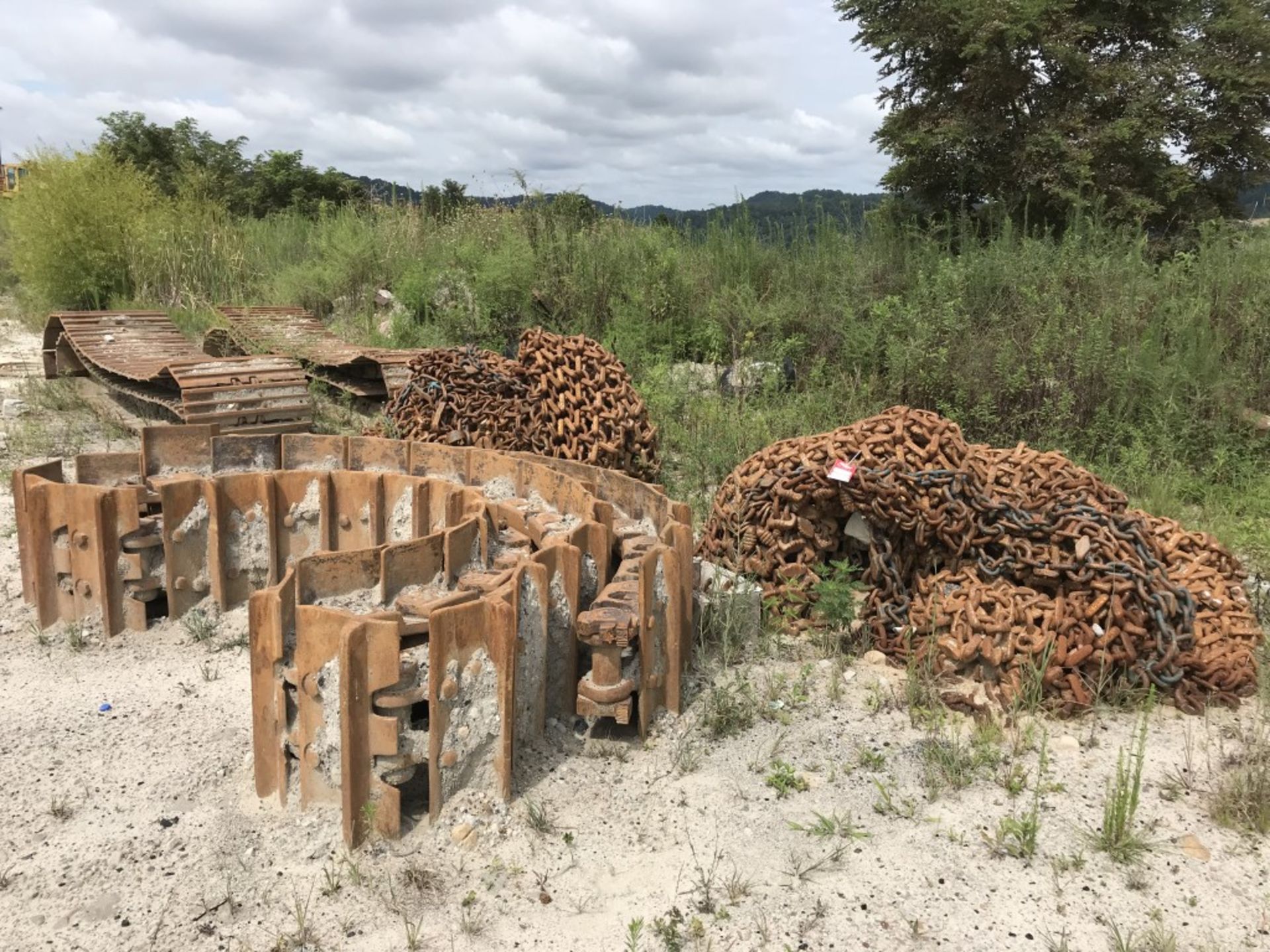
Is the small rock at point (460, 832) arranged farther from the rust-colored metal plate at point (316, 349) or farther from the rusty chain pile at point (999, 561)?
the rust-colored metal plate at point (316, 349)

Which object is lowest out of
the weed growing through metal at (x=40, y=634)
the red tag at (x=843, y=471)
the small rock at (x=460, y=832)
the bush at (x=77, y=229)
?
the small rock at (x=460, y=832)

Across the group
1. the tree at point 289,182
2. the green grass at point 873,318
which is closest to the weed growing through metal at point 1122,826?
the green grass at point 873,318

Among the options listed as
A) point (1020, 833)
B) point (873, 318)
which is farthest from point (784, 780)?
point (873, 318)

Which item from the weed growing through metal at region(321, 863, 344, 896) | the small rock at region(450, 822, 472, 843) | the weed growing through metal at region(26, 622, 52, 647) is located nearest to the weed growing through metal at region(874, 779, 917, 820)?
the small rock at region(450, 822, 472, 843)

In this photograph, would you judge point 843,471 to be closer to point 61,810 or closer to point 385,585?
point 385,585

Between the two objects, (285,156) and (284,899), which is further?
(285,156)

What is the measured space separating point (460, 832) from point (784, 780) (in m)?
1.11

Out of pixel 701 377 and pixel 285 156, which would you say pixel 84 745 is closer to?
pixel 701 377

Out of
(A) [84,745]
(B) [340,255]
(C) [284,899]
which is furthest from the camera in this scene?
(B) [340,255]

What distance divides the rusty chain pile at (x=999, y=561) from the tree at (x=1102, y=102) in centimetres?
559

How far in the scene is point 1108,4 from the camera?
936 centimetres

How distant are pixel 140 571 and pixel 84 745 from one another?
1.13 metres

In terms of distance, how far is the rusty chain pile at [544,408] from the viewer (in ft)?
18.4

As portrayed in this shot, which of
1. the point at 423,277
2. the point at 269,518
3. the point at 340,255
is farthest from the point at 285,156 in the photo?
the point at 269,518
